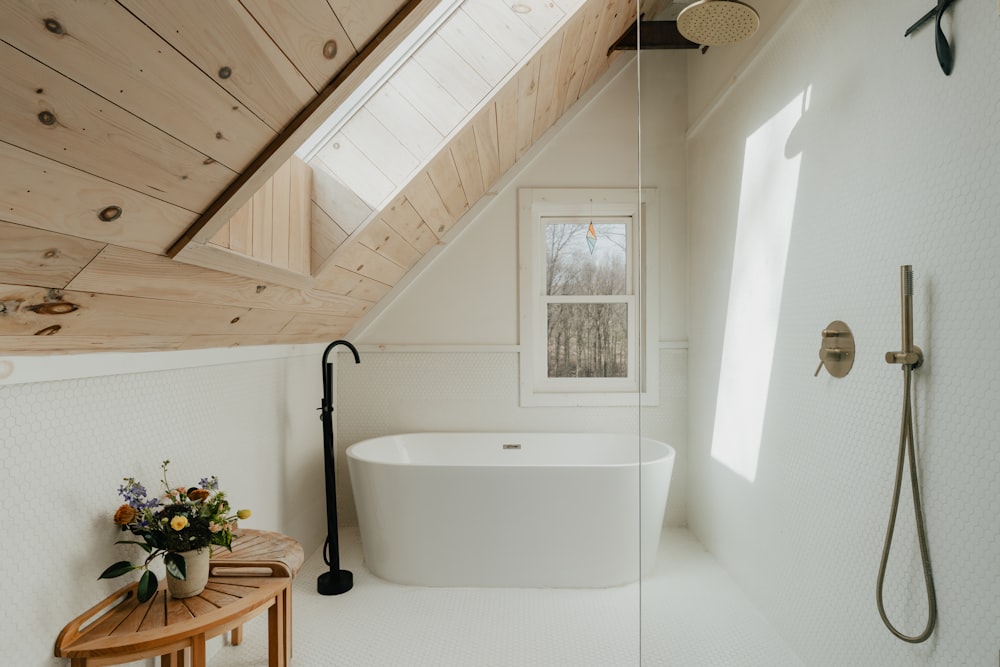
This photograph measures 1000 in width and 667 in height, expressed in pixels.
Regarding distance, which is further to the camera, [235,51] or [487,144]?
[487,144]

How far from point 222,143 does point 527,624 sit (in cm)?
205

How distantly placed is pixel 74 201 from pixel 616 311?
9.54 feet

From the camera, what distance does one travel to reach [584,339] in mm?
3617

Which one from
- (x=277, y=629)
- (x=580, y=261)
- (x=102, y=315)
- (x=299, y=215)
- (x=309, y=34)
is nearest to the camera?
(x=309, y=34)

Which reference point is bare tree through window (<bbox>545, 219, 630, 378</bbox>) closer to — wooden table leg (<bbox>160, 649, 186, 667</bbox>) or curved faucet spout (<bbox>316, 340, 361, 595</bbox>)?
curved faucet spout (<bbox>316, 340, 361, 595</bbox>)

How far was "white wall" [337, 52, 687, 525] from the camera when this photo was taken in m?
3.54

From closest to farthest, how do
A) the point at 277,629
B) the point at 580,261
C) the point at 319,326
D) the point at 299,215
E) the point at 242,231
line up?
the point at 242,231, the point at 277,629, the point at 299,215, the point at 319,326, the point at 580,261

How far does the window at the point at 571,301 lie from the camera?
348cm

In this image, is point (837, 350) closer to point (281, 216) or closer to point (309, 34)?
point (309, 34)

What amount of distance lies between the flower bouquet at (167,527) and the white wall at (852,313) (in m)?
1.33

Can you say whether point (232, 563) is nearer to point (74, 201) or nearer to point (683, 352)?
point (74, 201)

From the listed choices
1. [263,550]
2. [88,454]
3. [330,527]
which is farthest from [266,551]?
[330,527]

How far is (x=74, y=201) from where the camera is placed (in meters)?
1.06

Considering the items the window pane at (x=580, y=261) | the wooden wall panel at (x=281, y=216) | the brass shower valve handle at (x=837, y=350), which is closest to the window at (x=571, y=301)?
the window pane at (x=580, y=261)
